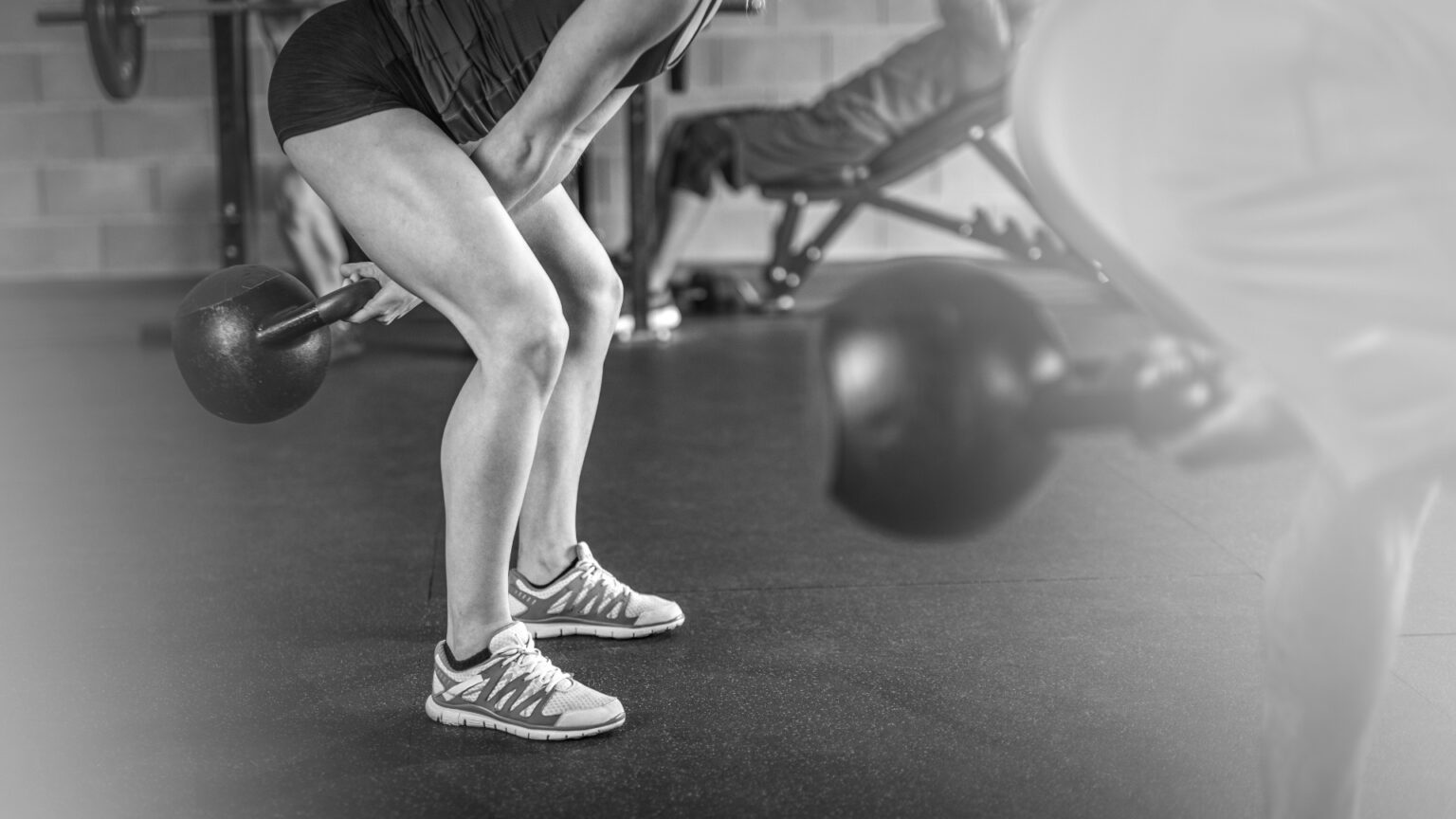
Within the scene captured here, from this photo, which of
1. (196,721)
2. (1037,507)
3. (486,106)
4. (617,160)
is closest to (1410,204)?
(486,106)

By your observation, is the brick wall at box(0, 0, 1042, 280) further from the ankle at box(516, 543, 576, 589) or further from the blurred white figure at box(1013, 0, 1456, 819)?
the blurred white figure at box(1013, 0, 1456, 819)

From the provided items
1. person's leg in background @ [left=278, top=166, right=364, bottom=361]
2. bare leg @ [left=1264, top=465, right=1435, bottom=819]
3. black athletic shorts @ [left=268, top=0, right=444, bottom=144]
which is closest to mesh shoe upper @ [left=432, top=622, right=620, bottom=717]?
black athletic shorts @ [left=268, top=0, right=444, bottom=144]

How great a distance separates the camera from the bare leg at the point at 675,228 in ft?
14.6

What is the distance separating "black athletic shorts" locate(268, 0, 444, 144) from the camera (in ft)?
4.67

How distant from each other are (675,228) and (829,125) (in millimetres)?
612

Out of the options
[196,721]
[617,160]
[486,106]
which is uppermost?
[486,106]

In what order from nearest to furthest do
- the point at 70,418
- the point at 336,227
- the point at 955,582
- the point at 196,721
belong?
the point at 196,721 < the point at 955,582 < the point at 70,418 < the point at 336,227

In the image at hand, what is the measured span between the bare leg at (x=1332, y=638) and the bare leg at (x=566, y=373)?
910mm

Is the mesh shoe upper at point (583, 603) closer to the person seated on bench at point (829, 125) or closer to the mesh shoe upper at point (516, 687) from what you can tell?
the mesh shoe upper at point (516, 687)

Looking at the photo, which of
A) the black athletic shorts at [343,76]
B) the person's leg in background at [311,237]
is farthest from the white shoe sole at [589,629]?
the person's leg in background at [311,237]

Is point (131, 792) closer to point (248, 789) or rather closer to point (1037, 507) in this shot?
point (248, 789)

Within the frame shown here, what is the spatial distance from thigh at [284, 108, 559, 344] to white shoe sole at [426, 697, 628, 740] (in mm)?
438

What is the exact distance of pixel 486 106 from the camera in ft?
4.83

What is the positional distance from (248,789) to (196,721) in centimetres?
20
